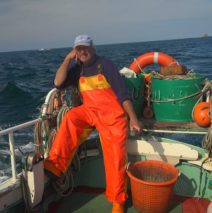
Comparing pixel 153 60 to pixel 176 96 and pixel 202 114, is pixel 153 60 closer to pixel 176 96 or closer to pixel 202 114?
pixel 176 96

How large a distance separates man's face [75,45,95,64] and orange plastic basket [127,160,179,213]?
1.27 metres

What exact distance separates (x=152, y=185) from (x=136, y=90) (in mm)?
1536

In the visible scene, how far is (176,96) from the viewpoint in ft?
14.2

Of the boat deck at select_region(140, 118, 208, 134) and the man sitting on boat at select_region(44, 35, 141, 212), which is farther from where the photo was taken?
the boat deck at select_region(140, 118, 208, 134)

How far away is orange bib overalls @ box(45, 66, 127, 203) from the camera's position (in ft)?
11.4

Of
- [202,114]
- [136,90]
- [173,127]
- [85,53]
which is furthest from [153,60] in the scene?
[85,53]

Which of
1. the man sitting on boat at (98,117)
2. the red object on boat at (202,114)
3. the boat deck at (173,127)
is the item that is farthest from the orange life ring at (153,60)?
the man sitting on boat at (98,117)

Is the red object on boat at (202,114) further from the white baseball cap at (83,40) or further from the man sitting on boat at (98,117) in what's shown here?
the white baseball cap at (83,40)

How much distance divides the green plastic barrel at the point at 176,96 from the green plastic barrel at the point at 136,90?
0.59 feet

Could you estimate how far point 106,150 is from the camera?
3531mm

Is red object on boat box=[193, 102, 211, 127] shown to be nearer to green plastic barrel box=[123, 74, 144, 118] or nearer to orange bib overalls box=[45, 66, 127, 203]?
green plastic barrel box=[123, 74, 144, 118]

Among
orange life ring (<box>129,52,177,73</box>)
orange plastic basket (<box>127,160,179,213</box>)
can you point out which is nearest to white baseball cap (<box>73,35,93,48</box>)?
orange plastic basket (<box>127,160,179,213</box>)

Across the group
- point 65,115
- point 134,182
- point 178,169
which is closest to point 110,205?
point 134,182

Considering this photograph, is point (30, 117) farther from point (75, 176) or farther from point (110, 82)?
point (110, 82)
